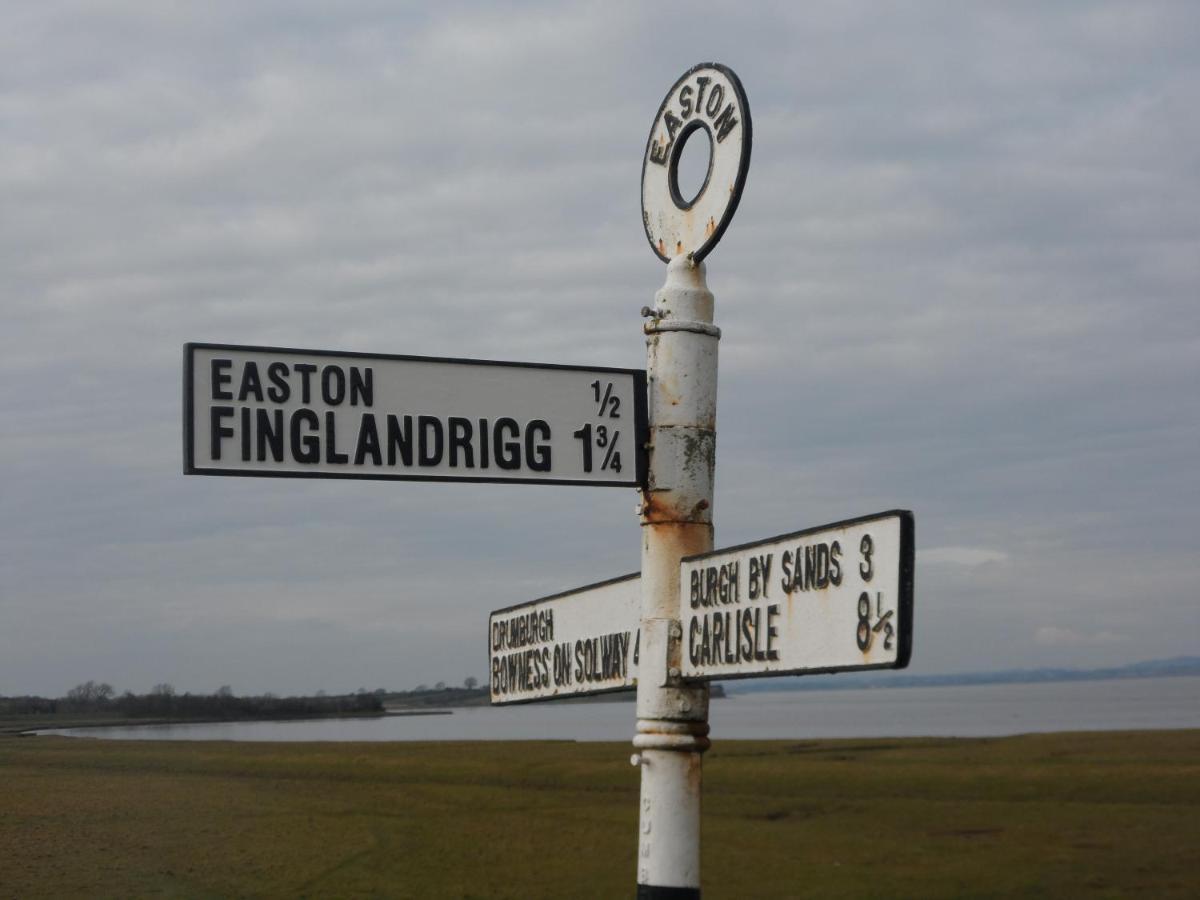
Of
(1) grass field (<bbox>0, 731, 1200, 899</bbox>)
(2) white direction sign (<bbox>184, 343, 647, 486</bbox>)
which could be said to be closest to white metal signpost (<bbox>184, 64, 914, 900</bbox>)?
(2) white direction sign (<bbox>184, 343, 647, 486</bbox>)

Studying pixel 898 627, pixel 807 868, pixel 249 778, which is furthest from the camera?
pixel 249 778

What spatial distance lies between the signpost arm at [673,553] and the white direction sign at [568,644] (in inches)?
6.8

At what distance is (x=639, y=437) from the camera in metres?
Answer: 4.27

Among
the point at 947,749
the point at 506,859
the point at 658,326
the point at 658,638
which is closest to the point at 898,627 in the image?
the point at 658,638

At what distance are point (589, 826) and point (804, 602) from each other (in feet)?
114

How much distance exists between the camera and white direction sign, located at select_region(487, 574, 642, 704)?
4441mm

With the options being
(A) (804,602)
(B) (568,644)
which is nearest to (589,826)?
(B) (568,644)

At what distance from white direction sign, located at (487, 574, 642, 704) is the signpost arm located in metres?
0.17

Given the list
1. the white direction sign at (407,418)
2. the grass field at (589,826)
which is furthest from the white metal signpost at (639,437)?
the grass field at (589,826)

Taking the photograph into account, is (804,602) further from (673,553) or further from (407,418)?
(407,418)

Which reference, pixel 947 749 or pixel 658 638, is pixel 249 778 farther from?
pixel 658 638

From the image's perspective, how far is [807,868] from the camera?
29.9 metres

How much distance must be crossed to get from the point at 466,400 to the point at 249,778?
52087 millimetres

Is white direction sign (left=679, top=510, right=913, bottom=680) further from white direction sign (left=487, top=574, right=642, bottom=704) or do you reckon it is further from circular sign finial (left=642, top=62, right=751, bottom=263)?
circular sign finial (left=642, top=62, right=751, bottom=263)
